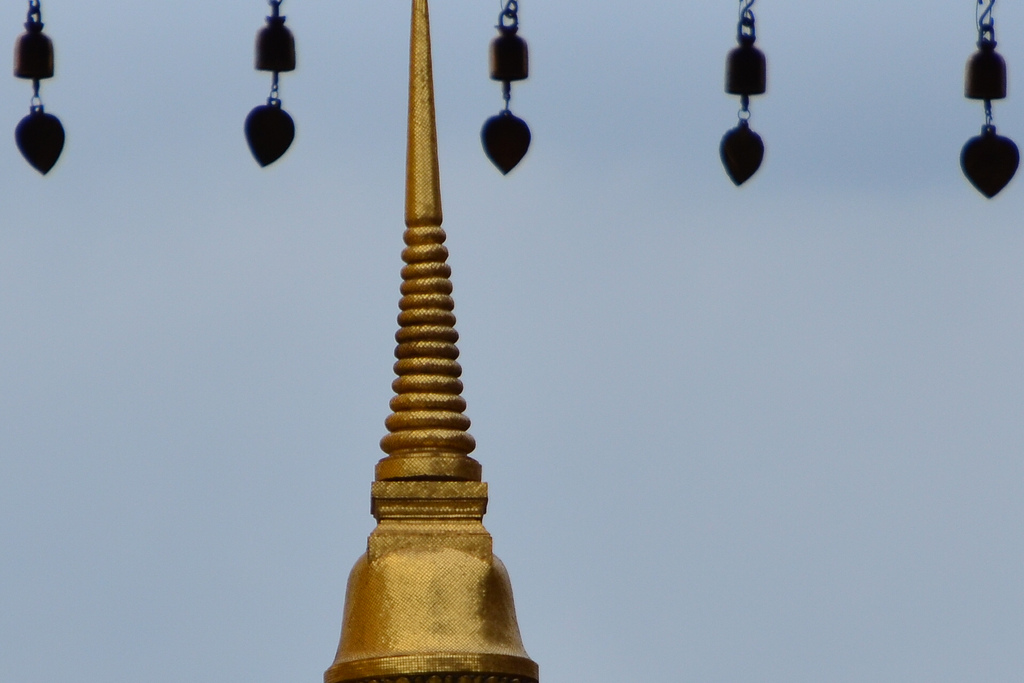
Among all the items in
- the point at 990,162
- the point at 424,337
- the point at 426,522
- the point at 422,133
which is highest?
the point at 422,133

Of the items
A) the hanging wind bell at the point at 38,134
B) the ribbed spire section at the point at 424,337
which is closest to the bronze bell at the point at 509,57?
the hanging wind bell at the point at 38,134

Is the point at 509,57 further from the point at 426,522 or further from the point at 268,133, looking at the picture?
the point at 426,522

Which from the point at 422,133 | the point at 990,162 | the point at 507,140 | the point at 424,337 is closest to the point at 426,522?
the point at 424,337

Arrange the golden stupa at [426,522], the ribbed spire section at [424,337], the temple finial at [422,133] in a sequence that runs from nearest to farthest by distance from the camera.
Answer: the golden stupa at [426,522], the ribbed spire section at [424,337], the temple finial at [422,133]

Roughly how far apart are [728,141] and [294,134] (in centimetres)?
274

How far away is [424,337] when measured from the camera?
2967cm

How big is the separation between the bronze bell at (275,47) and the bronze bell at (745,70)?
278cm

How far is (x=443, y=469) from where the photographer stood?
29266 mm

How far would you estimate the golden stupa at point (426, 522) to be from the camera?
93.8 ft

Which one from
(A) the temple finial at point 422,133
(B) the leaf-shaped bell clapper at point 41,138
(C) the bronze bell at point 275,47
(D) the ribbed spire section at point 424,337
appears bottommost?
(B) the leaf-shaped bell clapper at point 41,138

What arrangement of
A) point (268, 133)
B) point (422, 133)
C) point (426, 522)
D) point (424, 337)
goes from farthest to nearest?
1. point (422, 133)
2. point (424, 337)
3. point (426, 522)
4. point (268, 133)

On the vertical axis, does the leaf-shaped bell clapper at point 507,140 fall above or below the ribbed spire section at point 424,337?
below

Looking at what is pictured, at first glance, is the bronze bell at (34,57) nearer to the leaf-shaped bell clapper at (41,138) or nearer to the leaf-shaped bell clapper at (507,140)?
the leaf-shaped bell clapper at (41,138)

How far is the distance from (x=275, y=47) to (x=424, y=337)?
6.78m
